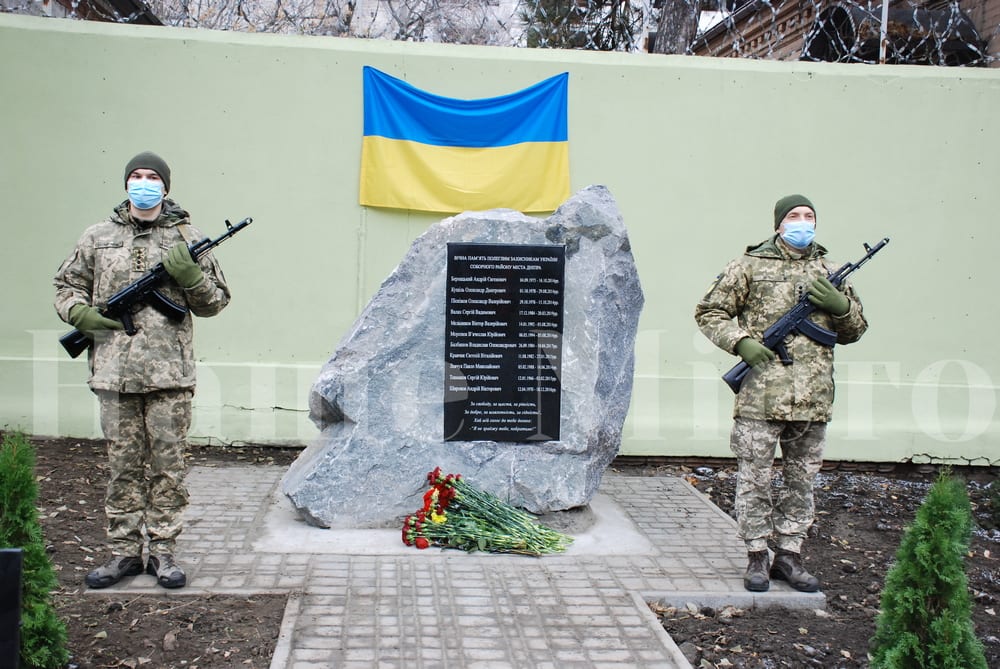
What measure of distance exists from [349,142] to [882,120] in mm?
4457

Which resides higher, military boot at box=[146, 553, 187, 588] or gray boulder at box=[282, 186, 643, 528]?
gray boulder at box=[282, 186, 643, 528]

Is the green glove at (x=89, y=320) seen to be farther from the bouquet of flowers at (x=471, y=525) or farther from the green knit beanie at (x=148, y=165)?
the bouquet of flowers at (x=471, y=525)

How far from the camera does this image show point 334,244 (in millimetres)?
7188

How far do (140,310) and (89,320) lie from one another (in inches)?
9.0

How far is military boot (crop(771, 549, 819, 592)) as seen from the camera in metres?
4.46

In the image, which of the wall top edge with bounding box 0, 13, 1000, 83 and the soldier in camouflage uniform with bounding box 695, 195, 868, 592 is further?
the wall top edge with bounding box 0, 13, 1000, 83

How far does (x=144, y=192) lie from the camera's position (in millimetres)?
4141

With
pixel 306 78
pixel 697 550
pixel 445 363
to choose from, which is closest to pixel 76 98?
pixel 306 78

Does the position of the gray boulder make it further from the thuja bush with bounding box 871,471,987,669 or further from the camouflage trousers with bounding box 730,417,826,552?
the thuja bush with bounding box 871,471,987,669

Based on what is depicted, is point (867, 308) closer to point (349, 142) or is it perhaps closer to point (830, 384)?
point (830, 384)

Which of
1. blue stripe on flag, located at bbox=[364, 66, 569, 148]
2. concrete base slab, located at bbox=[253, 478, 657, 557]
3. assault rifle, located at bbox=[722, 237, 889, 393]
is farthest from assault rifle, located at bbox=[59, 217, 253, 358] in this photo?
blue stripe on flag, located at bbox=[364, 66, 569, 148]

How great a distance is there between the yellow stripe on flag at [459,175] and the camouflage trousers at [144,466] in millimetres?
3242

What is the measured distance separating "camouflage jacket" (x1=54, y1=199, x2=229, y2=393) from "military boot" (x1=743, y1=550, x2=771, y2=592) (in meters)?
2.98

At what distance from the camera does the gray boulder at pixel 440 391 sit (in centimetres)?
523
